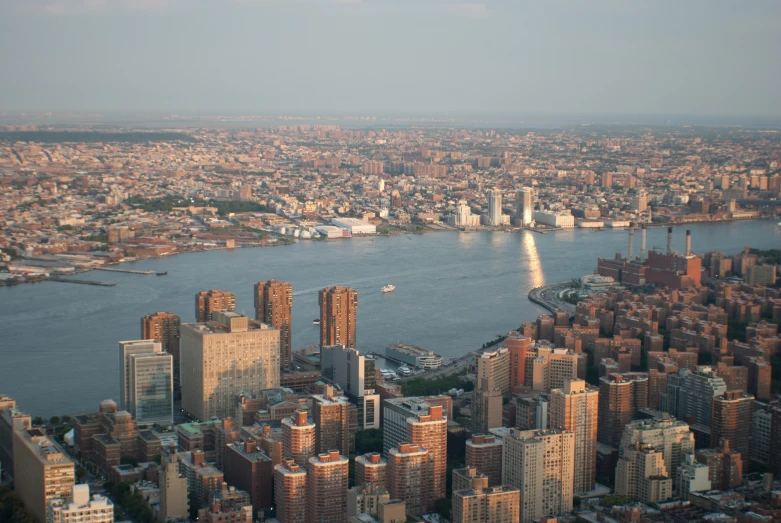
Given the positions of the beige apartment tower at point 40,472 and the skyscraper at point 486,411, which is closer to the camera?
the beige apartment tower at point 40,472

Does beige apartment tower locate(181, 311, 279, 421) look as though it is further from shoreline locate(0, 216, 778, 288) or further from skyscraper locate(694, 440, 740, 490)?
shoreline locate(0, 216, 778, 288)

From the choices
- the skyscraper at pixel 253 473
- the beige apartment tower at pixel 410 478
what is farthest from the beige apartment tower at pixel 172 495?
the beige apartment tower at pixel 410 478

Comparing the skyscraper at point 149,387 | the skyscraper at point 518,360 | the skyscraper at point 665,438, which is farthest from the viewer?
the skyscraper at point 518,360

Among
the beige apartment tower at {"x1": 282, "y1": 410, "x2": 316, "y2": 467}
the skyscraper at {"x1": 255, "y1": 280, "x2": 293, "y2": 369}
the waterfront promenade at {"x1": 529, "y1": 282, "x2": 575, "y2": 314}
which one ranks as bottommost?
the waterfront promenade at {"x1": 529, "y1": 282, "x2": 575, "y2": 314}

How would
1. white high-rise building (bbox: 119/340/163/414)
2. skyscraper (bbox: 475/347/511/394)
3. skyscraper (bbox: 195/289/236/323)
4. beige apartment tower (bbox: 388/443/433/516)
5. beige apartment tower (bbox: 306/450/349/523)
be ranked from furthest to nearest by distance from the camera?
1. skyscraper (bbox: 195/289/236/323)
2. skyscraper (bbox: 475/347/511/394)
3. white high-rise building (bbox: 119/340/163/414)
4. beige apartment tower (bbox: 388/443/433/516)
5. beige apartment tower (bbox: 306/450/349/523)

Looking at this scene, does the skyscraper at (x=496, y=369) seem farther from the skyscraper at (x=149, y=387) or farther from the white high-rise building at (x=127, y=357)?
the white high-rise building at (x=127, y=357)

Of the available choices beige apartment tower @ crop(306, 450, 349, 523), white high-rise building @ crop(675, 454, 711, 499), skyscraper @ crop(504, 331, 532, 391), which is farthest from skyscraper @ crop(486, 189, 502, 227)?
beige apartment tower @ crop(306, 450, 349, 523)
